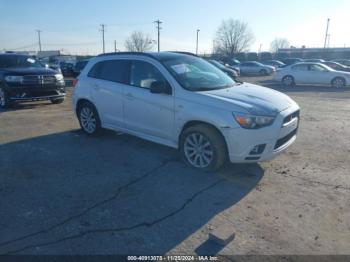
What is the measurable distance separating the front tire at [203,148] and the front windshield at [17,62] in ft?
28.4

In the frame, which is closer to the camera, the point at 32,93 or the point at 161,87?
the point at 161,87

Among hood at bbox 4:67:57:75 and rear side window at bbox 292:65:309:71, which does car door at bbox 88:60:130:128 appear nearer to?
hood at bbox 4:67:57:75

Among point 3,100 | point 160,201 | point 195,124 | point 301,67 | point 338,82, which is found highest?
point 301,67

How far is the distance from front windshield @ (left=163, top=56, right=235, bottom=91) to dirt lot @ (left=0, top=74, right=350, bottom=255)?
1372 millimetres

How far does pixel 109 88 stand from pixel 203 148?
8.04 feet

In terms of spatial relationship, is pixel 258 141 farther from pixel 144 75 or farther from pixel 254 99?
pixel 144 75

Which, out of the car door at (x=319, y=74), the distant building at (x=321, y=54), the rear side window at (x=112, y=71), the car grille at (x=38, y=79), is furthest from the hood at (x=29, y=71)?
the distant building at (x=321, y=54)

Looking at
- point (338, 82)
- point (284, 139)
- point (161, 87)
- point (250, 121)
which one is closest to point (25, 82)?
point (161, 87)

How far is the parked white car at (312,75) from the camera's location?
1925cm

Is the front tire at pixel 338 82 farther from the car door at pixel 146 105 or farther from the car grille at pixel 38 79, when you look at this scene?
the car door at pixel 146 105

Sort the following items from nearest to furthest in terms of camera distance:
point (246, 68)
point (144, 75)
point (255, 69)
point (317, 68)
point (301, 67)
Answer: point (144, 75)
point (317, 68)
point (301, 67)
point (255, 69)
point (246, 68)

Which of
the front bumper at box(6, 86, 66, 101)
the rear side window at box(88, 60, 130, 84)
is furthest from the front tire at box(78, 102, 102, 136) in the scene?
the front bumper at box(6, 86, 66, 101)

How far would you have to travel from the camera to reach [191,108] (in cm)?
506

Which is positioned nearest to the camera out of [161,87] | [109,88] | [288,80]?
[161,87]
